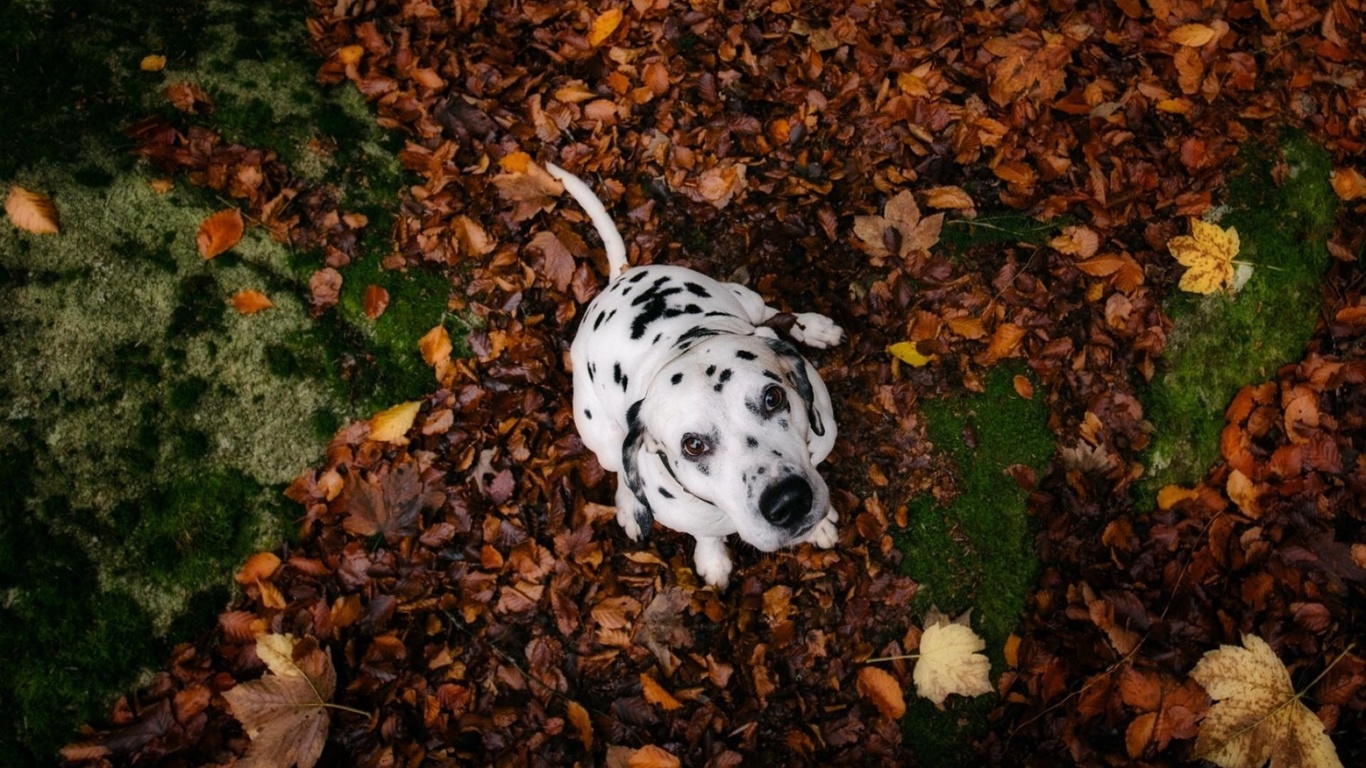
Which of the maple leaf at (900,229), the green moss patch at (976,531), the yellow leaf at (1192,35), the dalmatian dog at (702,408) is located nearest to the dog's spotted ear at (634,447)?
the dalmatian dog at (702,408)

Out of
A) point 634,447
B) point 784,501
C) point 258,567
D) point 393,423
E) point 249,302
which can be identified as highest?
point 784,501

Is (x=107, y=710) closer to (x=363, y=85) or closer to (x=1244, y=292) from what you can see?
(x=363, y=85)

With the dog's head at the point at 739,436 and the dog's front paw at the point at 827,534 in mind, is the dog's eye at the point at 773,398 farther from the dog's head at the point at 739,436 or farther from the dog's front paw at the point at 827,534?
the dog's front paw at the point at 827,534

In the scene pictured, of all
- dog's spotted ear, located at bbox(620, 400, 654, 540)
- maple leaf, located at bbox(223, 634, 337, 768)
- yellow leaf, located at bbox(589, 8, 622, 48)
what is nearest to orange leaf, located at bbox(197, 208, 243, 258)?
maple leaf, located at bbox(223, 634, 337, 768)

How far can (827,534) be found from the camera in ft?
14.6

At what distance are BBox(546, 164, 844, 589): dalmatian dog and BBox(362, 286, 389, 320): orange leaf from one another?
4.57 feet

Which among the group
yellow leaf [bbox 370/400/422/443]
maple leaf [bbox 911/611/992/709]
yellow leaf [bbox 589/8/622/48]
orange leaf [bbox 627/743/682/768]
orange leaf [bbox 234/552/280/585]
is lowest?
orange leaf [bbox 627/743/682/768]

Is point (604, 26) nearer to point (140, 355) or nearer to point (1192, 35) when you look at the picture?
point (140, 355)

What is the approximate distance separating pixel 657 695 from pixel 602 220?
292cm

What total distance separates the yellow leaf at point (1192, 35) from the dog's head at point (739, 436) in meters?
4.23

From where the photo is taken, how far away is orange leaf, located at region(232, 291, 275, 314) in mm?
4594

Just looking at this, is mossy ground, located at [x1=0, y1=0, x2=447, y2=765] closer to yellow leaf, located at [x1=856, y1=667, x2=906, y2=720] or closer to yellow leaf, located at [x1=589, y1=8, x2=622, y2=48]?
yellow leaf, located at [x1=589, y1=8, x2=622, y2=48]

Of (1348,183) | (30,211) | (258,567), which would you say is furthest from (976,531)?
(30,211)

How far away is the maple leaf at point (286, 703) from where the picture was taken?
12.5ft
